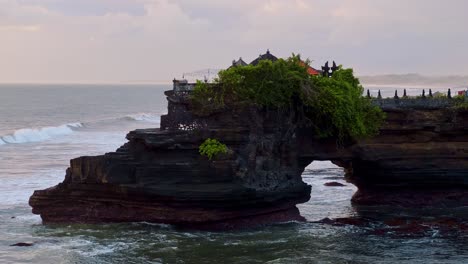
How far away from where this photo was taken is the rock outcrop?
27219mm

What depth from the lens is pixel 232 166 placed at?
27062 mm

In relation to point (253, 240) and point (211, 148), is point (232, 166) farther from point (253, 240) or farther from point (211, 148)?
point (253, 240)

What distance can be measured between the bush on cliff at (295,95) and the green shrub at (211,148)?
1.39m

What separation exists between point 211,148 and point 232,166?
1012 millimetres

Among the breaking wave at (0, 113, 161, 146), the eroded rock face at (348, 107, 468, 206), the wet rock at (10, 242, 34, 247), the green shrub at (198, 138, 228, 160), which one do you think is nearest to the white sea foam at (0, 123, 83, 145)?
the breaking wave at (0, 113, 161, 146)

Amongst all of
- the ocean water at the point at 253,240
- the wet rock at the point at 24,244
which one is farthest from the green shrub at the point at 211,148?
the wet rock at the point at 24,244

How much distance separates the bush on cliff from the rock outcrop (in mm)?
484

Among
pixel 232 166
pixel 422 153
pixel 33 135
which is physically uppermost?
pixel 33 135

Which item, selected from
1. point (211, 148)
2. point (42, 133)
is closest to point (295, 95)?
point (211, 148)

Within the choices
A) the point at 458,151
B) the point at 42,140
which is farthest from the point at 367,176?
the point at 42,140

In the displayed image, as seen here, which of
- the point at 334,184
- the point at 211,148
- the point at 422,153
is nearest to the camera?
the point at 211,148

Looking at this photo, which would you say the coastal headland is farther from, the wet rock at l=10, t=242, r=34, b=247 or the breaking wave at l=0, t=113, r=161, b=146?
the breaking wave at l=0, t=113, r=161, b=146

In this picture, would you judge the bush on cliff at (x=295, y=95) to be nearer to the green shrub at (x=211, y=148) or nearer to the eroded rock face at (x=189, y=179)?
the eroded rock face at (x=189, y=179)

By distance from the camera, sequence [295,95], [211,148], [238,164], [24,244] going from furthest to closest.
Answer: [295,95]
[238,164]
[211,148]
[24,244]
